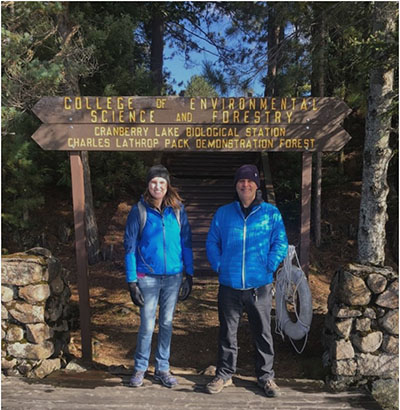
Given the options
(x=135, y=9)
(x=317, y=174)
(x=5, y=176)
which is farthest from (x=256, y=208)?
(x=135, y=9)

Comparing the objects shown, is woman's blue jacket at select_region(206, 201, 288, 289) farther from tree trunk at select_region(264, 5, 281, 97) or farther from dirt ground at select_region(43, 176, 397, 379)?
tree trunk at select_region(264, 5, 281, 97)

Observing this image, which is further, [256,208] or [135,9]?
[135,9]

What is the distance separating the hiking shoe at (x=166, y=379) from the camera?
3938 mm

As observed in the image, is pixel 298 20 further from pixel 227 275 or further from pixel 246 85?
pixel 227 275

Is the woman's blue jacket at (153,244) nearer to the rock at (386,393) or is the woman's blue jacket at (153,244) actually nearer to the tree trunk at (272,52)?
the rock at (386,393)

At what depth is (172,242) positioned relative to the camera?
12.8ft

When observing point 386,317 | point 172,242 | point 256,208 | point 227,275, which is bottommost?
point 386,317

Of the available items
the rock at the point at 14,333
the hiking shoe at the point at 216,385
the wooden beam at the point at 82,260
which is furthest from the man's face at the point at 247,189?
the rock at the point at 14,333

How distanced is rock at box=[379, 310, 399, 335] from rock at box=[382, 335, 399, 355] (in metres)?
0.06

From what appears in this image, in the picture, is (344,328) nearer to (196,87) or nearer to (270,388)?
(270,388)

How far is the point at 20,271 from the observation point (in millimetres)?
4328

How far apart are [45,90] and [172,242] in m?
4.83

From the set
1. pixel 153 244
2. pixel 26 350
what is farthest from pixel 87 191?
pixel 153 244

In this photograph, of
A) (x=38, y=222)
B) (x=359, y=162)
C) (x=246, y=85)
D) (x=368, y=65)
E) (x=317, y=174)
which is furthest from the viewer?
(x=359, y=162)
